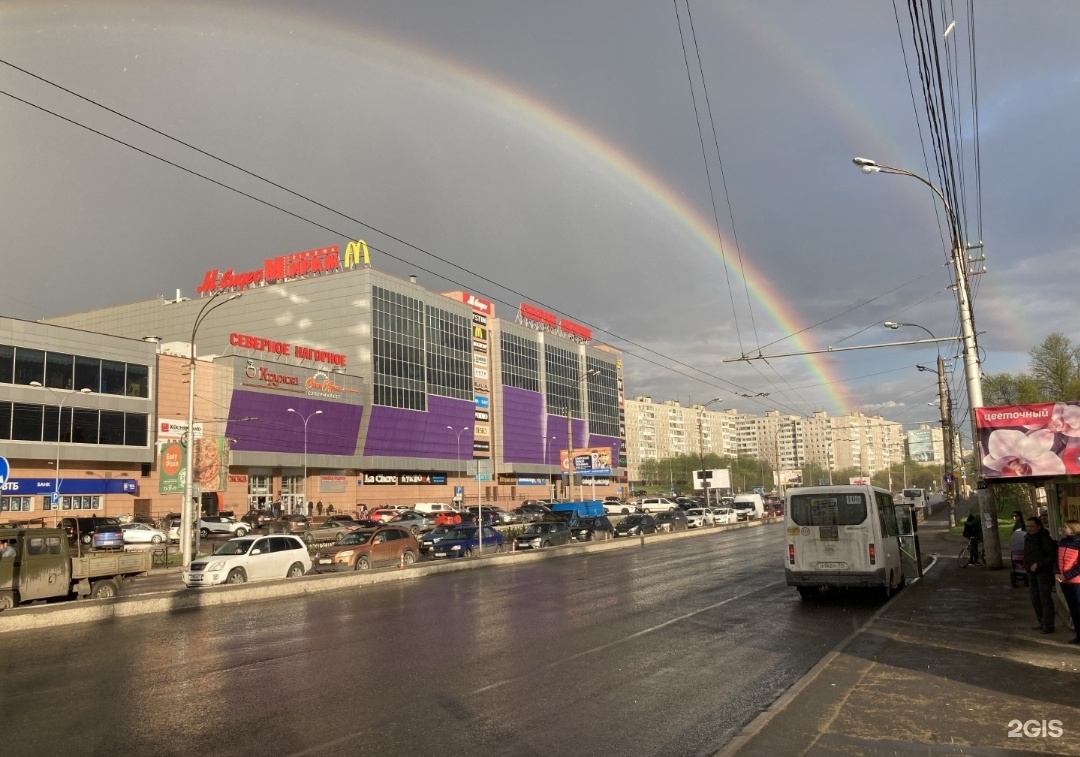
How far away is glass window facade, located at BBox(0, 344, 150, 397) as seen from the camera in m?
53.2

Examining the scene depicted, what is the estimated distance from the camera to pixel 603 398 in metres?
128

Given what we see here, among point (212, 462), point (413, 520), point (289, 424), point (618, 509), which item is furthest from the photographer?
point (289, 424)

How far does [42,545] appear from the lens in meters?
16.7

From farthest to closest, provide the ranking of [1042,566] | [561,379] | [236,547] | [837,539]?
[561,379]
[236,547]
[837,539]
[1042,566]

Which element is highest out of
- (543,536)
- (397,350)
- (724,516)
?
(397,350)

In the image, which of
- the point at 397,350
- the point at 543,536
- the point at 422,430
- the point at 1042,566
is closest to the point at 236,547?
the point at 543,536

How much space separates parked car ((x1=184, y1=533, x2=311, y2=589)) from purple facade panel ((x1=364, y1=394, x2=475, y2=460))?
59.2 metres

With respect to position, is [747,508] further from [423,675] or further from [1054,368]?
[423,675]

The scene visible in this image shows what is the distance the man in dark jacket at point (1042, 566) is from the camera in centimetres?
1073

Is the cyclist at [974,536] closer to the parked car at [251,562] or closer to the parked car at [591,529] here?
the parked car at [251,562]

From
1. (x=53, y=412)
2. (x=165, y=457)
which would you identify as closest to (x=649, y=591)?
(x=165, y=457)

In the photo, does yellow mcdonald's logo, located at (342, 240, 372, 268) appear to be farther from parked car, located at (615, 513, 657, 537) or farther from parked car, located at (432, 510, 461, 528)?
parked car, located at (615, 513, 657, 537)

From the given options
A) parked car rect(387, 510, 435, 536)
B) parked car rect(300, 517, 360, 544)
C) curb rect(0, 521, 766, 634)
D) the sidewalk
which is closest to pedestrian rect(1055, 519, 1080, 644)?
the sidewalk

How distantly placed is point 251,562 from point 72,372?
1745 inches
